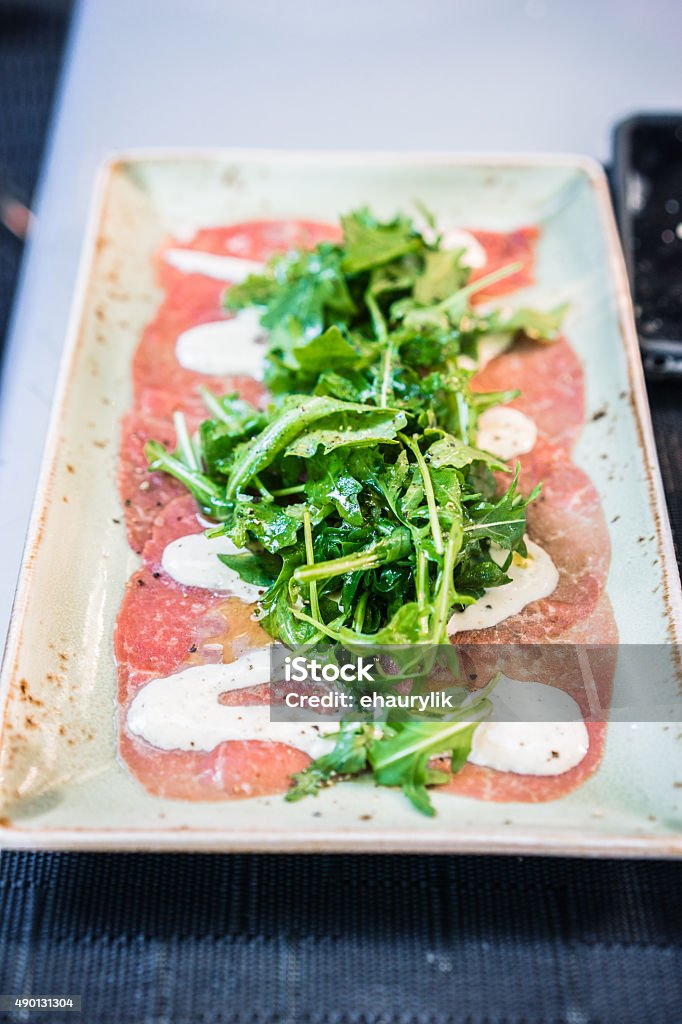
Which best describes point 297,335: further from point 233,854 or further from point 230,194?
point 233,854

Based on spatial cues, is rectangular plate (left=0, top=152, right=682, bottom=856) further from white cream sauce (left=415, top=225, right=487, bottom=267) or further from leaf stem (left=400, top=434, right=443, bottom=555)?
leaf stem (left=400, top=434, right=443, bottom=555)

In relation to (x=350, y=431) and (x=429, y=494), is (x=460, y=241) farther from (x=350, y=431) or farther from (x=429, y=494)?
(x=429, y=494)

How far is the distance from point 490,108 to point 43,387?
2.30m

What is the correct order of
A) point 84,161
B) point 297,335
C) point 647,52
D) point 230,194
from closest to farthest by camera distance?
point 297,335 → point 230,194 → point 84,161 → point 647,52

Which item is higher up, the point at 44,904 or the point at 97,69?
the point at 97,69

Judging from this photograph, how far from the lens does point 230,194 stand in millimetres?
3129

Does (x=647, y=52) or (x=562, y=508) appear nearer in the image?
(x=562, y=508)

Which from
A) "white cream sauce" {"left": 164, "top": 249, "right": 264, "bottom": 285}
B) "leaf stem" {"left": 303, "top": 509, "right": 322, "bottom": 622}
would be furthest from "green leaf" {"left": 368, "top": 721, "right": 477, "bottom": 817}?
"white cream sauce" {"left": 164, "top": 249, "right": 264, "bottom": 285}

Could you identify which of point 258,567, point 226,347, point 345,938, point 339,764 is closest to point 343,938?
point 345,938

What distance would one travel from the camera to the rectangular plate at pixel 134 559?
167 centimetres

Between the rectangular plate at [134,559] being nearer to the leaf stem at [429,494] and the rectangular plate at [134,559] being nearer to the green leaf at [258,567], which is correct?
the green leaf at [258,567]

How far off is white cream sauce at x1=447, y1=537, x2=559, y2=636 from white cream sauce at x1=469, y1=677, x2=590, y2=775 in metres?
0.18

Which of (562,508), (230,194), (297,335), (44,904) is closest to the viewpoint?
(44,904)

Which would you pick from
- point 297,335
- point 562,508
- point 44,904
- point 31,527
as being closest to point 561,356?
point 562,508
